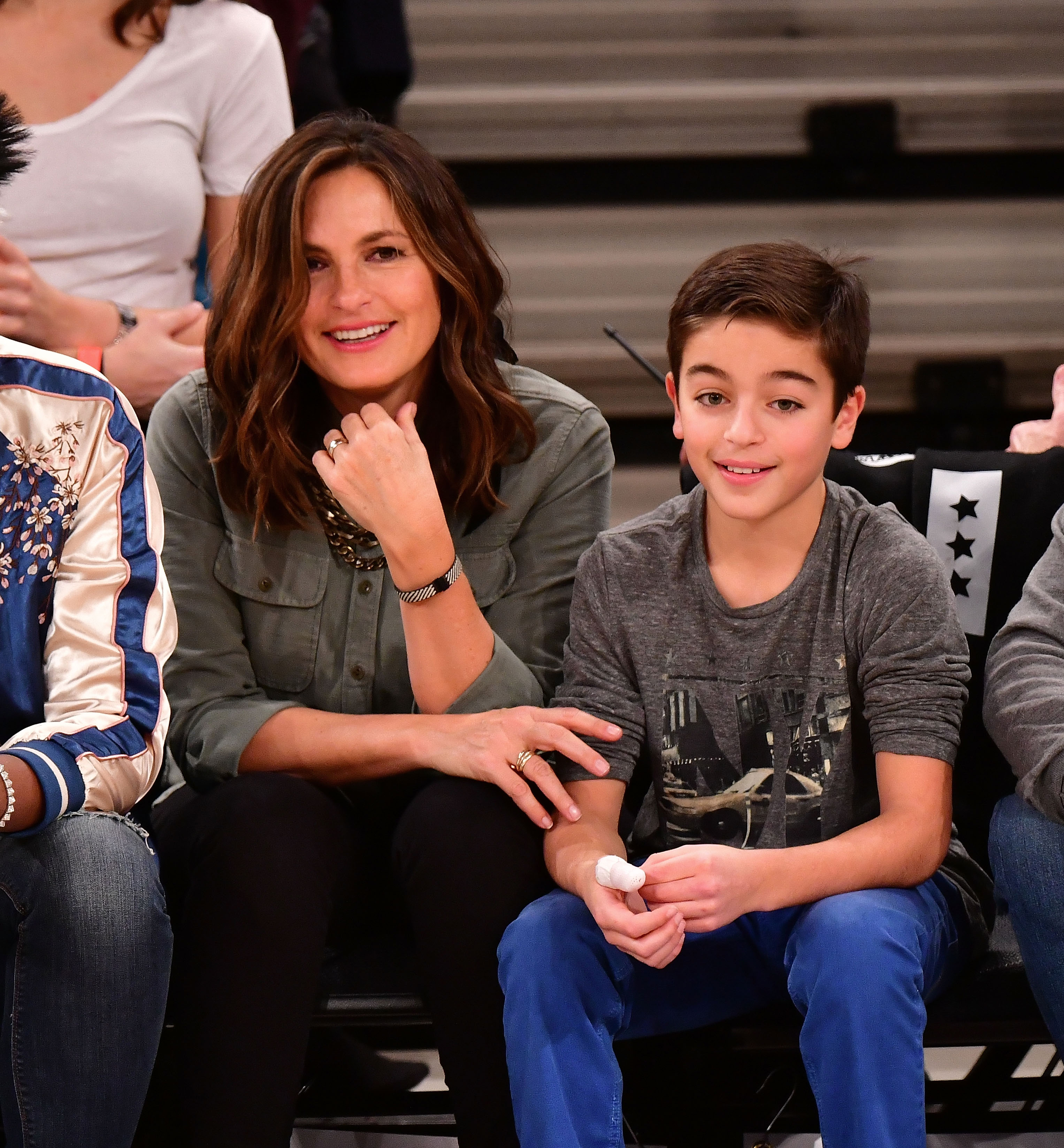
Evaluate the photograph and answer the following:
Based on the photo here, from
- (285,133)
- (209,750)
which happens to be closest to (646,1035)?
(209,750)

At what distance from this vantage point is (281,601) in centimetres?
171

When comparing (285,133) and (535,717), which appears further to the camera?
(285,133)

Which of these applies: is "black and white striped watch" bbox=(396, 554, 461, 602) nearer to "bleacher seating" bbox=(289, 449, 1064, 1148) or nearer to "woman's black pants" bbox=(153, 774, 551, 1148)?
"woman's black pants" bbox=(153, 774, 551, 1148)

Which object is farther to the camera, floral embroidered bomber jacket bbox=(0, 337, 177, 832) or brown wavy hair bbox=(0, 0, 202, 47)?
brown wavy hair bbox=(0, 0, 202, 47)

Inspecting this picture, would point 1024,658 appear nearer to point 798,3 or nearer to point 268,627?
point 268,627

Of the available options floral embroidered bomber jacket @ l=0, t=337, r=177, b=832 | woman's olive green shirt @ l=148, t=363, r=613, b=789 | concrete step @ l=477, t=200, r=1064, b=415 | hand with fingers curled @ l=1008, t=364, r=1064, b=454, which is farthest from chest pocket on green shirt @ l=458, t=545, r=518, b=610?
concrete step @ l=477, t=200, r=1064, b=415

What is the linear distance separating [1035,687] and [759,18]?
6.28 feet

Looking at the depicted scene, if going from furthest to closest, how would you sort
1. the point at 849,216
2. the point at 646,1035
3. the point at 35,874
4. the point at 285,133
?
1. the point at 849,216
2. the point at 285,133
3. the point at 646,1035
4. the point at 35,874

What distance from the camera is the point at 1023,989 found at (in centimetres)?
152

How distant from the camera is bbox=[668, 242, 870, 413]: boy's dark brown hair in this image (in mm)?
1553

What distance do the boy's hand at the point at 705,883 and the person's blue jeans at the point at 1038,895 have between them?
26cm

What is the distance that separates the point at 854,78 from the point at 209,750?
2.04 m

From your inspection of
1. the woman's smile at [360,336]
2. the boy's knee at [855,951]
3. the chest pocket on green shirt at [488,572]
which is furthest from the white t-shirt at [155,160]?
the boy's knee at [855,951]

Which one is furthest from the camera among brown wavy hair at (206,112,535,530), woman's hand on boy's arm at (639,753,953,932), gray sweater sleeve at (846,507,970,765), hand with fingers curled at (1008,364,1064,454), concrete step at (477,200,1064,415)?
concrete step at (477,200,1064,415)
